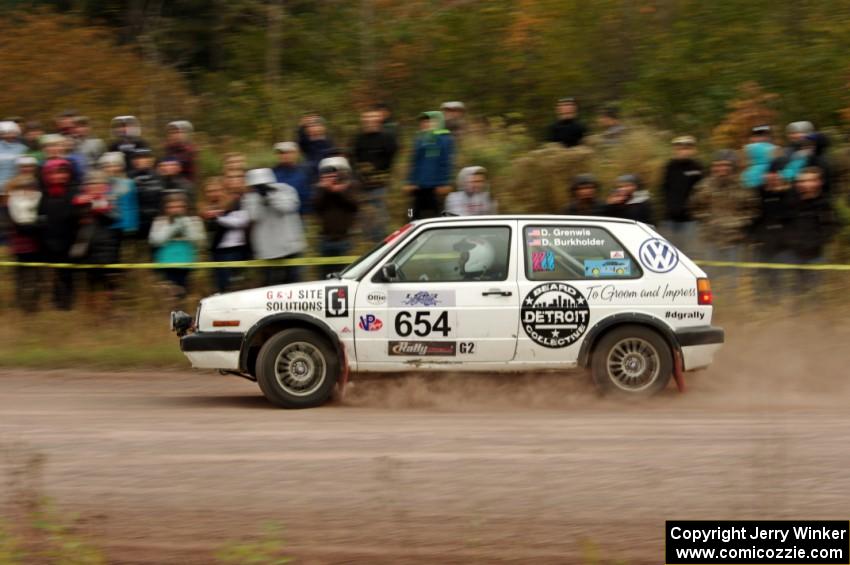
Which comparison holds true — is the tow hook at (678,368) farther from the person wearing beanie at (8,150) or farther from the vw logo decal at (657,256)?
the person wearing beanie at (8,150)

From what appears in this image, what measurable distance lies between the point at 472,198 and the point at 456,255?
2.92 m

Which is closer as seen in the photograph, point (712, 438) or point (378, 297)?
point (712, 438)

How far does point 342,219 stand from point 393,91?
32.0ft

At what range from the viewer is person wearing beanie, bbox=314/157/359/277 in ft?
42.5

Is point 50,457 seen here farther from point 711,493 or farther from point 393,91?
point 393,91

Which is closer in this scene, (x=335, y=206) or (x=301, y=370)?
(x=301, y=370)

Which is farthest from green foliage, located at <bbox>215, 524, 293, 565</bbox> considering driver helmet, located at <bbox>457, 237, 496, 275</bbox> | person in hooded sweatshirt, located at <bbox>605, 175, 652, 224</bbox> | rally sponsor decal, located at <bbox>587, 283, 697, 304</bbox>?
person in hooded sweatshirt, located at <bbox>605, 175, 652, 224</bbox>

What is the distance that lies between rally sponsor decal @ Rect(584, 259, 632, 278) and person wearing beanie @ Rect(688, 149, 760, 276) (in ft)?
11.8

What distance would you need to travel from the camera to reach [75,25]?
22.8 meters

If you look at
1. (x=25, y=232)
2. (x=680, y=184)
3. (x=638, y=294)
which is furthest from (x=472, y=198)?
(x=25, y=232)

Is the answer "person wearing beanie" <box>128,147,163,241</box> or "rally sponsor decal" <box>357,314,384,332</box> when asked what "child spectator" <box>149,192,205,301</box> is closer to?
"person wearing beanie" <box>128,147,163,241</box>

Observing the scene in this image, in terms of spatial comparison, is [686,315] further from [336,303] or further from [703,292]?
[336,303]

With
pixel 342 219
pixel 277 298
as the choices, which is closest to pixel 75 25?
pixel 342 219

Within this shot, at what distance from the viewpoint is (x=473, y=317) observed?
10.2 meters
